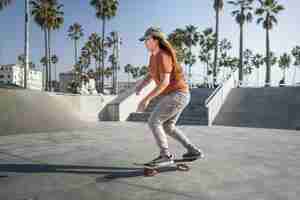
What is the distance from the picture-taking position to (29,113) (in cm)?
819

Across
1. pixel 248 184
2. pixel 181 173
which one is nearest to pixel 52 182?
pixel 181 173

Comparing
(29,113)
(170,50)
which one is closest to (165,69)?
(170,50)

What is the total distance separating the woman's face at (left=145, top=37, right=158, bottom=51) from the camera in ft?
11.8

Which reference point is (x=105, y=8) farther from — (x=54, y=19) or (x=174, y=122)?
(x=174, y=122)

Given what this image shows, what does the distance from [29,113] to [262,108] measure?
36.6ft

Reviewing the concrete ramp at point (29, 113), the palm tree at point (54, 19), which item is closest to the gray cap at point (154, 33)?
the concrete ramp at point (29, 113)

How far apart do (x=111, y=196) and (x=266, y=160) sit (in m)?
2.95

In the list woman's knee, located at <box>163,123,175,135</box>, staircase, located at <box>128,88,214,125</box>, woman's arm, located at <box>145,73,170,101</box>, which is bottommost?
staircase, located at <box>128,88,214,125</box>

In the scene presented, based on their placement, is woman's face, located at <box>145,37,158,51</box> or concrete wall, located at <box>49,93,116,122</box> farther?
concrete wall, located at <box>49,93,116,122</box>

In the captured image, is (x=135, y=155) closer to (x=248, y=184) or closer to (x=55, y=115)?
(x=248, y=184)

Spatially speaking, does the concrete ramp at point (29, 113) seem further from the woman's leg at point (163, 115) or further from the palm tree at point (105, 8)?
the palm tree at point (105, 8)

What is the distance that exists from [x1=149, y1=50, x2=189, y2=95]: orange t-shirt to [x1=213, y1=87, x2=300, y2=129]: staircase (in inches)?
374

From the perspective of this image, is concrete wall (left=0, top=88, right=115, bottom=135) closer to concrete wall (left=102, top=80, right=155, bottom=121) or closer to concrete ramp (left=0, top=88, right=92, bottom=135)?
concrete ramp (left=0, top=88, right=92, bottom=135)

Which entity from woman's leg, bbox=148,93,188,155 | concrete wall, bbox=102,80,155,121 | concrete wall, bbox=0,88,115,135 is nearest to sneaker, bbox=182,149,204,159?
woman's leg, bbox=148,93,188,155
